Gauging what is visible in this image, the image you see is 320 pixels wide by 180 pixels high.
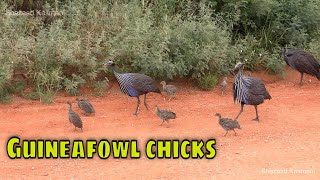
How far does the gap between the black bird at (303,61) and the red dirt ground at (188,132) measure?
38 cm

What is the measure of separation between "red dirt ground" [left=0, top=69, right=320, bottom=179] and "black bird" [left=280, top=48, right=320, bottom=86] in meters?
0.38

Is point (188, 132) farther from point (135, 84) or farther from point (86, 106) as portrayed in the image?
point (86, 106)

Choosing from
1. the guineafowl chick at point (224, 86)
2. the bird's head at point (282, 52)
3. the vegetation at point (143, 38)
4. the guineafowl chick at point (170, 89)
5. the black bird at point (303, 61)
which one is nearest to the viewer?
the guineafowl chick at point (170, 89)

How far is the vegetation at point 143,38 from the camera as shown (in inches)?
392

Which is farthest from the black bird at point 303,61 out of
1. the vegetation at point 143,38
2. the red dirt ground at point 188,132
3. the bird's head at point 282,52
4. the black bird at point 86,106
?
the black bird at point 86,106

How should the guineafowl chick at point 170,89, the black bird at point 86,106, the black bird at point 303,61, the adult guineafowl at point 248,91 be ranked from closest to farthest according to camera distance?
the adult guineafowl at point 248,91 < the black bird at point 86,106 < the guineafowl chick at point 170,89 < the black bird at point 303,61

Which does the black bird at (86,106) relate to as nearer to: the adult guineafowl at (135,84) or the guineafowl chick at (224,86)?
the adult guineafowl at (135,84)

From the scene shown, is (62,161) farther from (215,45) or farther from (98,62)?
(215,45)

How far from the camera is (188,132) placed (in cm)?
844

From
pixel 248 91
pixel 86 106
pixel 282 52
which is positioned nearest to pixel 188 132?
pixel 248 91

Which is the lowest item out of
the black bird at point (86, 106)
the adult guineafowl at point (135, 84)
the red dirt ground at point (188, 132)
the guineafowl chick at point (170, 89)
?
the red dirt ground at point (188, 132)

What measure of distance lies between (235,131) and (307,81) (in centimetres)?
374

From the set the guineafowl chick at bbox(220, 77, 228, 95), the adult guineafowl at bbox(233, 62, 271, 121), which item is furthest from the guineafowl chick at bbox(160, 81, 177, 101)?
the adult guineafowl at bbox(233, 62, 271, 121)

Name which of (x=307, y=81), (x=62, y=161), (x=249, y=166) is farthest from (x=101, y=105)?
(x=307, y=81)
